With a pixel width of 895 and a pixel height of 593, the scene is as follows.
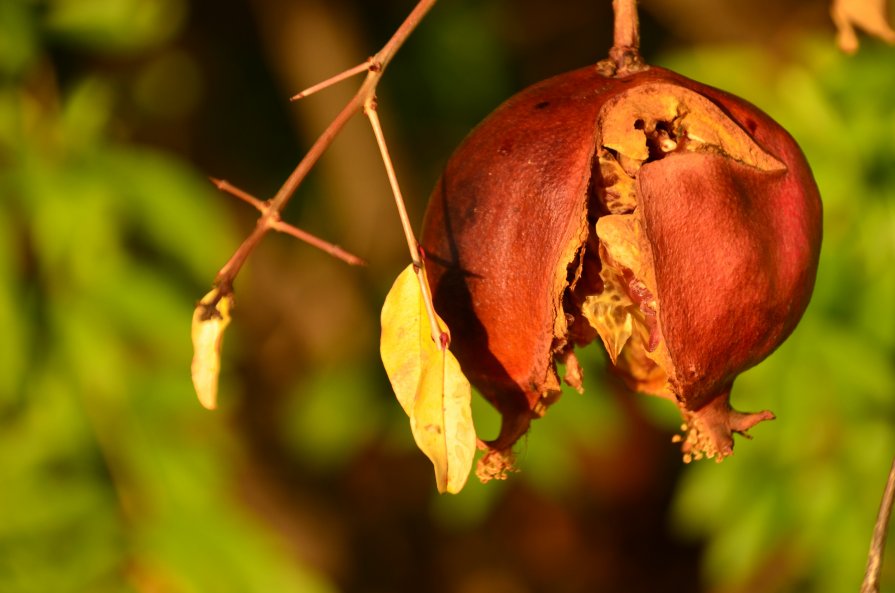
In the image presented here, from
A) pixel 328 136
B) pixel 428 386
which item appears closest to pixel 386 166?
pixel 328 136

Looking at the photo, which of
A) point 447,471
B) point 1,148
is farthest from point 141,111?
point 447,471

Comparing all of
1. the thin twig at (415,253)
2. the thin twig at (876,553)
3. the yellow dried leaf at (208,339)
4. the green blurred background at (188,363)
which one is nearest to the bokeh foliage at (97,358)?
the green blurred background at (188,363)

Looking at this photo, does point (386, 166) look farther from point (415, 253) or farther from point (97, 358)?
point (97, 358)

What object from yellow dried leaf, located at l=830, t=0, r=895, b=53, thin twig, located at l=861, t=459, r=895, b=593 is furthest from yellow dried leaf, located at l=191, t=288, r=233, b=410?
yellow dried leaf, located at l=830, t=0, r=895, b=53

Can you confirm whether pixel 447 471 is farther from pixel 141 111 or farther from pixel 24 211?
pixel 141 111

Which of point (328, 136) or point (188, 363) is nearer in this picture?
point (328, 136)

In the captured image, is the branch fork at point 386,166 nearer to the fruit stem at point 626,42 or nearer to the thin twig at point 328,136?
the thin twig at point 328,136
